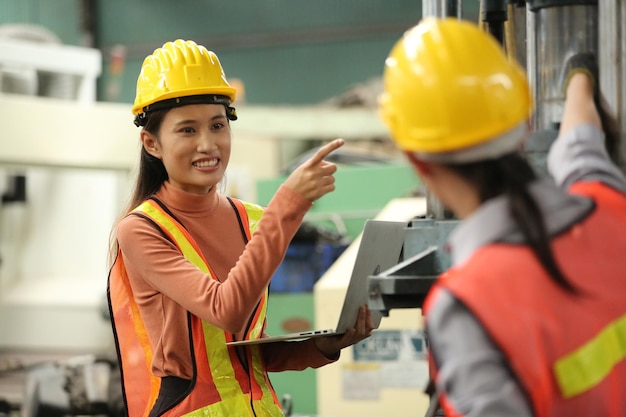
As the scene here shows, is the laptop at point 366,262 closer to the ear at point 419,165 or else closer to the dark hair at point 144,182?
the dark hair at point 144,182

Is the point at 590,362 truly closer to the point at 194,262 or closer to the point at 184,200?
Result: the point at 194,262

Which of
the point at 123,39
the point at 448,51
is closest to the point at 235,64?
the point at 123,39

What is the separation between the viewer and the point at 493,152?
124 cm

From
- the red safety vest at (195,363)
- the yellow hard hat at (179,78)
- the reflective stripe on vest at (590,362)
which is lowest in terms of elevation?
the red safety vest at (195,363)

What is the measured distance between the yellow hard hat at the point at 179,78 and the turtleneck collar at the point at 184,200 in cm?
18

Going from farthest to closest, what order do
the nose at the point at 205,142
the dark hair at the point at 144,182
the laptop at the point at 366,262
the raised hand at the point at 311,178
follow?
the dark hair at the point at 144,182
the nose at the point at 205,142
the laptop at the point at 366,262
the raised hand at the point at 311,178

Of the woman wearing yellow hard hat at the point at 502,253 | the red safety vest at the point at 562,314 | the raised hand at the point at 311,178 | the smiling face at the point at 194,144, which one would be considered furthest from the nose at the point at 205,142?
the red safety vest at the point at 562,314

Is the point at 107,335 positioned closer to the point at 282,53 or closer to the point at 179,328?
the point at 179,328

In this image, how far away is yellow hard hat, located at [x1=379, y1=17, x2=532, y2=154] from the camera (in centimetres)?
122

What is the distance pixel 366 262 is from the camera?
6.49 ft

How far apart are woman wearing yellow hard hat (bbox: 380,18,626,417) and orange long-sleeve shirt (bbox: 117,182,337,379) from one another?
0.58 meters

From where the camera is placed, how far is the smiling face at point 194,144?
6.86 feet

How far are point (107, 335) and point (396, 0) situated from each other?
21.5ft

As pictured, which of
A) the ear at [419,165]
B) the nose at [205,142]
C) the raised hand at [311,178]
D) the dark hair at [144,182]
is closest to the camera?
the ear at [419,165]
